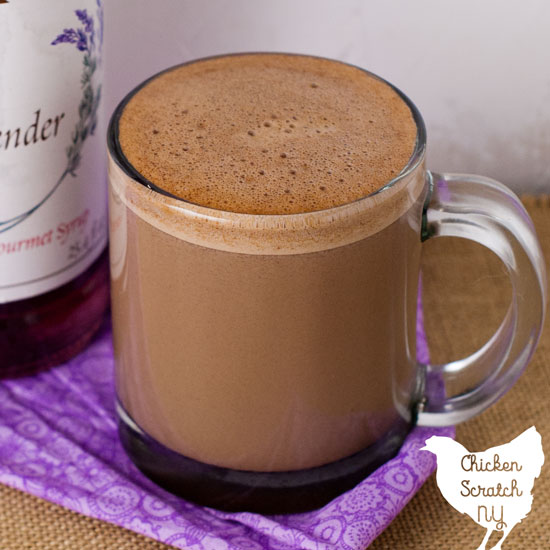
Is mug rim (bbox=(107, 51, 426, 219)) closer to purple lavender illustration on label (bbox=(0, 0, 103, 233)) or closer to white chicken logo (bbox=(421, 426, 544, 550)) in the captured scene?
purple lavender illustration on label (bbox=(0, 0, 103, 233))

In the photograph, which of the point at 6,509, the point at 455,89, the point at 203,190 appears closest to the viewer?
the point at 203,190

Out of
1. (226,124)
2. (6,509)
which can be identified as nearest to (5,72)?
(226,124)

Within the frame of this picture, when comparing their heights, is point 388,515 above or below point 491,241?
below

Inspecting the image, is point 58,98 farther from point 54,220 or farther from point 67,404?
point 67,404

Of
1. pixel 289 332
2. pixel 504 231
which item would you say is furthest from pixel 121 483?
pixel 504 231

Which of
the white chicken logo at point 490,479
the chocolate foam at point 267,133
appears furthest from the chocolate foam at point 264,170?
the white chicken logo at point 490,479

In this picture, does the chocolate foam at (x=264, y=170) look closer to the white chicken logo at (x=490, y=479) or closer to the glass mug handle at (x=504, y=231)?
the glass mug handle at (x=504, y=231)

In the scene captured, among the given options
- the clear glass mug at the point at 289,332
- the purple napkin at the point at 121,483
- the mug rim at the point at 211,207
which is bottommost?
the purple napkin at the point at 121,483
